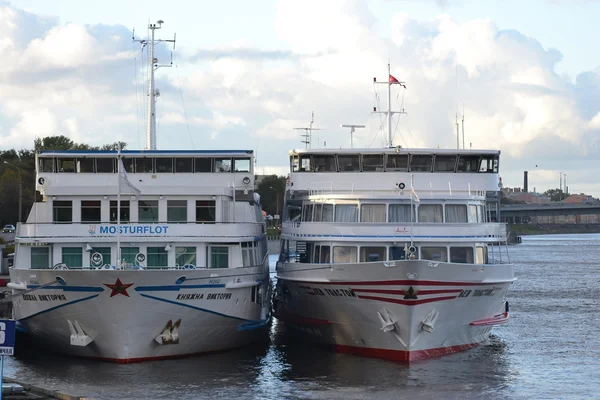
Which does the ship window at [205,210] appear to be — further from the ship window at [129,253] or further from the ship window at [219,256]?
the ship window at [129,253]

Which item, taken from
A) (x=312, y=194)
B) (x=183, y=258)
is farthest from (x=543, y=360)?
(x=183, y=258)

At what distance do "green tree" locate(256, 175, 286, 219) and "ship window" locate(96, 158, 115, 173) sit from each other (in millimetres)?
81332

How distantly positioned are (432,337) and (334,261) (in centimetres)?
Answer: 460

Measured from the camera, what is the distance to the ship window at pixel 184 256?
36.8 metres

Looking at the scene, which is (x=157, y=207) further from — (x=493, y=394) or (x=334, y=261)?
(x=493, y=394)

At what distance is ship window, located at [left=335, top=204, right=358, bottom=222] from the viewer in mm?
38719

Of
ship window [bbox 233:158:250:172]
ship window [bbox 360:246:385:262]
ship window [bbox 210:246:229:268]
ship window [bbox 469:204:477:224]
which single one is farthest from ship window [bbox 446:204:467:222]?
ship window [bbox 210:246:229:268]

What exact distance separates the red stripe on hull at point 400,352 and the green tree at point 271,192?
83.3 m

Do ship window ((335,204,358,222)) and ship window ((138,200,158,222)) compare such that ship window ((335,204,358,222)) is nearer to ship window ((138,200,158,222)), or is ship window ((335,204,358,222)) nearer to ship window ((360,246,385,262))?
ship window ((360,246,385,262))

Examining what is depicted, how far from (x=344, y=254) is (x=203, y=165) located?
7.10 m

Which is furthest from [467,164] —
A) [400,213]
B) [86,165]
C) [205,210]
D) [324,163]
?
[86,165]

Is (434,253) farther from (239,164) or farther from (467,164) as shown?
(239,164)

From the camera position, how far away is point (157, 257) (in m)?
36.7

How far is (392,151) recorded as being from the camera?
4162 cm
